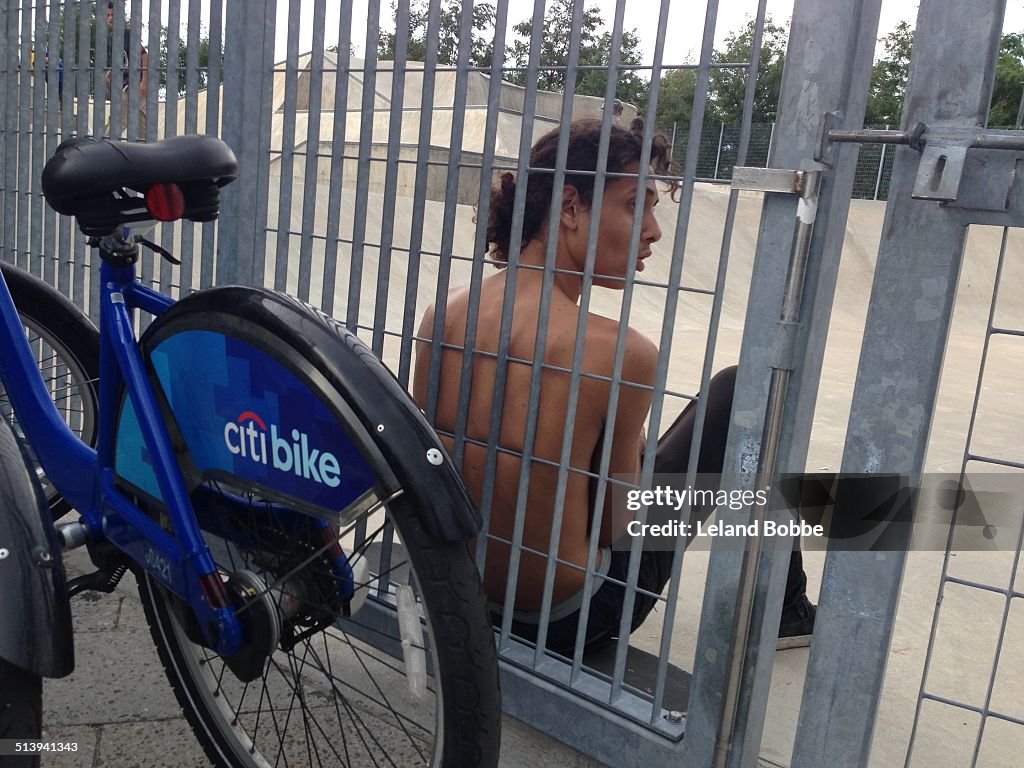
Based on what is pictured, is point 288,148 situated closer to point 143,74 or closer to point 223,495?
point 143,74

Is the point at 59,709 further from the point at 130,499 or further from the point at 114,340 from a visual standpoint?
the point at 114,340

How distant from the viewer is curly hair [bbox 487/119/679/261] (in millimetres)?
2096

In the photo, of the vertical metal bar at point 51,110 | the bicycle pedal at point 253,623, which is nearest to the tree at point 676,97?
the bicycle pedal at point 253,623

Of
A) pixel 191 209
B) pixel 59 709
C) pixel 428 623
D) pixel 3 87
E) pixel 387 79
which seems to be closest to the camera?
pixel 428 623

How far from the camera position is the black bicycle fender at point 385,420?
1.53m

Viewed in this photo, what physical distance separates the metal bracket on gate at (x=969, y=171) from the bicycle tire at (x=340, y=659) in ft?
3.21

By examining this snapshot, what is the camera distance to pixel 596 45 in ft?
6.99

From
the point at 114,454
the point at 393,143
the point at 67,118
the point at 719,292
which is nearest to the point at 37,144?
the point at 67,118

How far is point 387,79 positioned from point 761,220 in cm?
136

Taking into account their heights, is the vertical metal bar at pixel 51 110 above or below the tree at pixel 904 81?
below

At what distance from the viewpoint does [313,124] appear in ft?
8.64

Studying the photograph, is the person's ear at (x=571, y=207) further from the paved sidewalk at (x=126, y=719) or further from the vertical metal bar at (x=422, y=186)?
the paved sidewalk at (x=126, y=719)

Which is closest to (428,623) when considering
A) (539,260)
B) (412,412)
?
(412,412)

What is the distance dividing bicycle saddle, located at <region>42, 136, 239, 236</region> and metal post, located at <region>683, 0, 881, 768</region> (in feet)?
3.68
